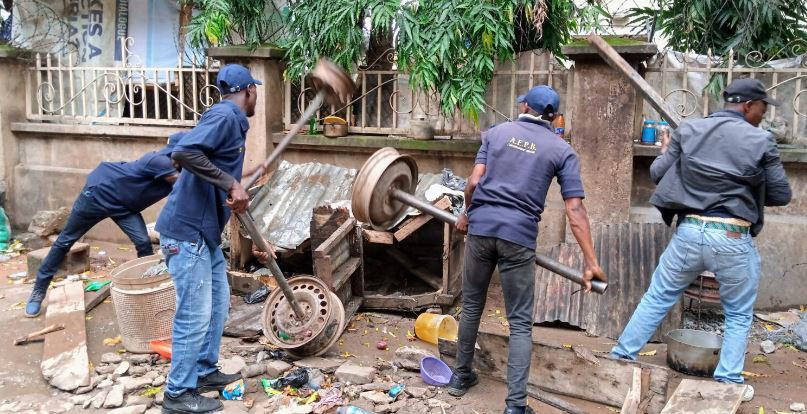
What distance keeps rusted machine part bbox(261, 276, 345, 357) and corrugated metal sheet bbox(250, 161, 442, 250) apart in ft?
3.23

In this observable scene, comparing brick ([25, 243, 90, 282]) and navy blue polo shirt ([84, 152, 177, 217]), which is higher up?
navy blue polo shirt ([84, 152, 177, 217])

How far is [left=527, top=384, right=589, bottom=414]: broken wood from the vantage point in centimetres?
421

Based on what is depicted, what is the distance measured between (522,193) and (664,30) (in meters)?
4.93

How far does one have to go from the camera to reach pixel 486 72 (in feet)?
21.9

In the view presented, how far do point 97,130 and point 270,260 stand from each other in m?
5.30

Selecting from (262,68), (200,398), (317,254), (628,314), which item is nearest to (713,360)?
(628,314)

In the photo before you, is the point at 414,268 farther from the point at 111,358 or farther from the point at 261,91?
the point at 111,358

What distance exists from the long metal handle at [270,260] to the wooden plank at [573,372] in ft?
3.97

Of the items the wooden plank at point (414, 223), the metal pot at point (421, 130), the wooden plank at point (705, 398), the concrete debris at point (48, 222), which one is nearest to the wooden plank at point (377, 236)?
the wooden plank at point (414, 223)

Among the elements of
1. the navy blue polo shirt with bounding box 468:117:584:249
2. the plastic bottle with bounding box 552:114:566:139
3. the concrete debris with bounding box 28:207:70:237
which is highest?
the plastic bottle with bounding box 552:114:566:139

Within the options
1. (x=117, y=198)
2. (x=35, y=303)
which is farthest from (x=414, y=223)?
(x=35, y=303)

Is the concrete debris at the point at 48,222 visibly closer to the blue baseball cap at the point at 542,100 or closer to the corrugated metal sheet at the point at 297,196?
the corrugated metal sheet at the point at 297,196

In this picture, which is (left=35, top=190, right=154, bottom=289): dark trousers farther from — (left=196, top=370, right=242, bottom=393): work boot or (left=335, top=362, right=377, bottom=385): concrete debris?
(left=335, top=362, right=377, bottom=385): concrete debris

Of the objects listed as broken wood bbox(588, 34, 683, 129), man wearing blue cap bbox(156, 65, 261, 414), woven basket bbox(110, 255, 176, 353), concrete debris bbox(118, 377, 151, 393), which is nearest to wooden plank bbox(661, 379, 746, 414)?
broken wood bbox(588, 34, 683, 129)
